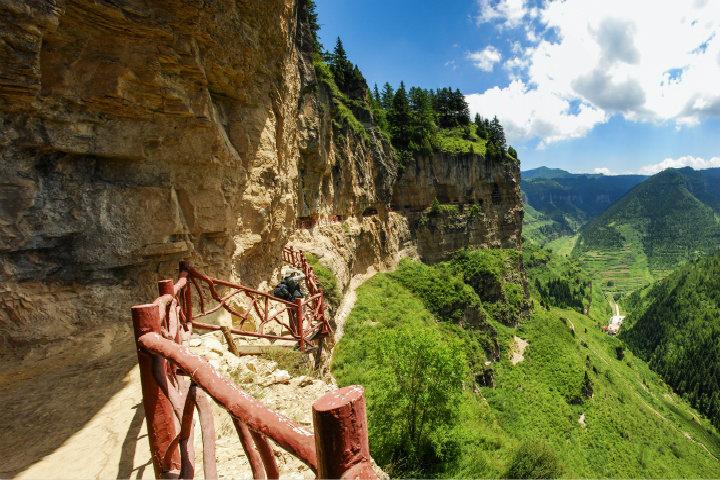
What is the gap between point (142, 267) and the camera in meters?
7.59

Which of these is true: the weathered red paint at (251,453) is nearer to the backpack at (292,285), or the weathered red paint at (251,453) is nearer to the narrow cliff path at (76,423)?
the narrow cliff path at (76,423)

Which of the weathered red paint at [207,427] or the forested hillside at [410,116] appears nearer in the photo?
the weathered red paint at [207,427]

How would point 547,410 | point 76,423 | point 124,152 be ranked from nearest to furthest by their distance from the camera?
point 76,423, point 124,152, point 547,410

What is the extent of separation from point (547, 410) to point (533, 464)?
15.3 meters

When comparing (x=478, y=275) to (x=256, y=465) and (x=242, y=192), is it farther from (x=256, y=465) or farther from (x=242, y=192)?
(x=256, y=465)

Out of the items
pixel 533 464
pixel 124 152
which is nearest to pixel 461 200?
pixel 533 464

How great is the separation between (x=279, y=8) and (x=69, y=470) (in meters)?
11.1

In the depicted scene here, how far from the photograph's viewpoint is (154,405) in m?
2.46

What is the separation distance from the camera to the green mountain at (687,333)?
6524 centimetres

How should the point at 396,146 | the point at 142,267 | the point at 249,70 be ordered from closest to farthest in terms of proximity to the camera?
the point at 142,267 → the point at 249,70 → the point at 396,146

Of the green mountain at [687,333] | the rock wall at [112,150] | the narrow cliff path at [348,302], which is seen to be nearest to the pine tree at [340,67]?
the narrow cliff path at [348,302]

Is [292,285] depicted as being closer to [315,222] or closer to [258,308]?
[258,308]

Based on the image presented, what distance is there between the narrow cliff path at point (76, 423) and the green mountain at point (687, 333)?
296ft

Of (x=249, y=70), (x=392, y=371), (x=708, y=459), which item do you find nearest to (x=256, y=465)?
(x=249, y=70)
